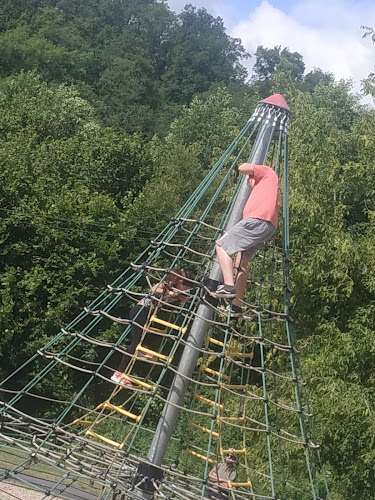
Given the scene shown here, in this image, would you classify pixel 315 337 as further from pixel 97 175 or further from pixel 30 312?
pixel 97 175

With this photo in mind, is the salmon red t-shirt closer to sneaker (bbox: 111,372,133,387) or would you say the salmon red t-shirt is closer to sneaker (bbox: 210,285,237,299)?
sneaker (bbox: 210,285,237,299)

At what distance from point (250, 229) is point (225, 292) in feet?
1.42

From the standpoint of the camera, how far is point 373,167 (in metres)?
10.0

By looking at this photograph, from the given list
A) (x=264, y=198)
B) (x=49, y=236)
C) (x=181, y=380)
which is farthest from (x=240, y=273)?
(x=49, y=236)

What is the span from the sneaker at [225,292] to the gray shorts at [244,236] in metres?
0.22

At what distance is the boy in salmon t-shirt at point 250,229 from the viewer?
190 inches

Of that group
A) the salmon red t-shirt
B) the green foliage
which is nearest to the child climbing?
the salmon red t-shirt

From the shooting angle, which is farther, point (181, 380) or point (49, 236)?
point (49, 236)

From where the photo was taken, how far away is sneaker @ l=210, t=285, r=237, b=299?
15.7 feet

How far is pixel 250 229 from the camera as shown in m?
4.87

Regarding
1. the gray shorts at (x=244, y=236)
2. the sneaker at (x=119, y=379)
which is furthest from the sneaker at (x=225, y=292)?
the sneaker at (x=119, y=379)

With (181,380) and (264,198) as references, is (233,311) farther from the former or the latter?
(264,198)

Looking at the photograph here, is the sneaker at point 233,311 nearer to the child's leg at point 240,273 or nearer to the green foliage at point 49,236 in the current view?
the child's leg at point 240,273

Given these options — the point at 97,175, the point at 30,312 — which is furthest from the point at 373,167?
the point at 97,175
